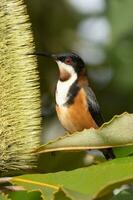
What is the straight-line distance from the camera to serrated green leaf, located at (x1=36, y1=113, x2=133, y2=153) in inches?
69.3

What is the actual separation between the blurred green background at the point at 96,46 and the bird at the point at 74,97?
0.68 feet

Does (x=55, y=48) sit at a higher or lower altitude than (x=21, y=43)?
lower

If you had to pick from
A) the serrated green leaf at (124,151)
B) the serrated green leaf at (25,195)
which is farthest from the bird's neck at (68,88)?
the serrated green leaf at (25,195)

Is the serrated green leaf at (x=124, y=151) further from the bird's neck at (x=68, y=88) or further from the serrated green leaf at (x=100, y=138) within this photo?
the bird's neck at (x=68, y=88)

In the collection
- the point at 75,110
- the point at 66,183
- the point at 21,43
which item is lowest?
the point at 75,110

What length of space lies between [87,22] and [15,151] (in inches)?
108

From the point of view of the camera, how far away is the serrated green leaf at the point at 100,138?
5.78ft

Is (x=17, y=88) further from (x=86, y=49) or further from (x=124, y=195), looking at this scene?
(x=86, y=49)

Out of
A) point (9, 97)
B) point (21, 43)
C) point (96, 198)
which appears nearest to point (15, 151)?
point (9, 97)

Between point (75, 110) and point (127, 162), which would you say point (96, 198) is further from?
point (75, 110)

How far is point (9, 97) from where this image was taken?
211cm

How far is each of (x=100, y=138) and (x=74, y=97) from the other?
1.81 meters

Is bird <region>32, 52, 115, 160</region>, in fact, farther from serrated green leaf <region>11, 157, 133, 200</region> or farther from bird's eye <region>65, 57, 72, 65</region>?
serrated green leaf <region>11, 157, 133, 200</region>

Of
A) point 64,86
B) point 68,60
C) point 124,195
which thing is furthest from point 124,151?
point 68,60
